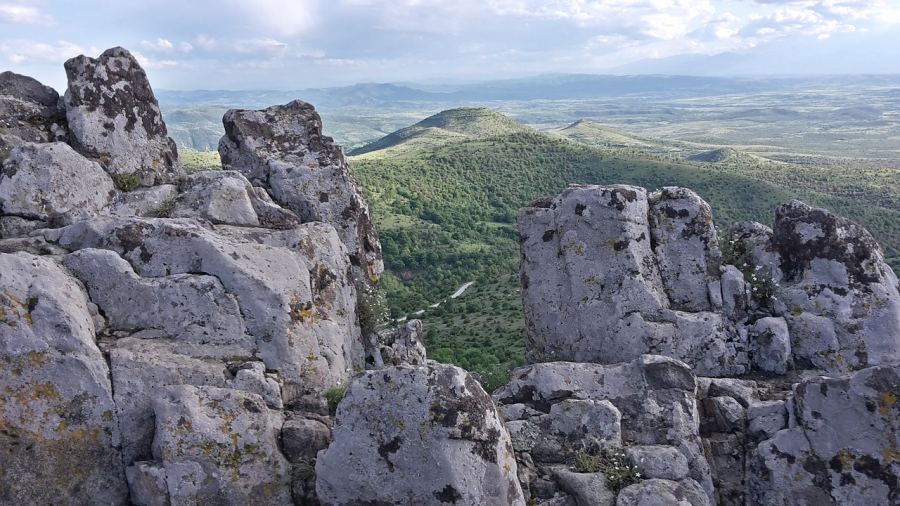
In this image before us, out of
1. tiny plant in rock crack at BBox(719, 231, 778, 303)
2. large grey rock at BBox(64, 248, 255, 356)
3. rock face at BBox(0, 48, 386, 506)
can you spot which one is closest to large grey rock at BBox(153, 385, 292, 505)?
rock face at BBox(0, 48, 386, 506)

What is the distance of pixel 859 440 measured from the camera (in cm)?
1123

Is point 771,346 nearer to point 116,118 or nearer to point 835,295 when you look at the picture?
point 835,295

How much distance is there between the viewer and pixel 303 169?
18.3 meters

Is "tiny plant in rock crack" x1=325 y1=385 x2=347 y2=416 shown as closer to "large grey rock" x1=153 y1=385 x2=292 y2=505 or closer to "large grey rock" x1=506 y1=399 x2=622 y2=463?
"large grey rock" x1=153 y1=385 x2=292 y2=505

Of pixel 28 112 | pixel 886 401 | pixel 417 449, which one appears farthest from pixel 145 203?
pixel 886 401

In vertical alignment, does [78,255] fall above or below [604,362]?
above

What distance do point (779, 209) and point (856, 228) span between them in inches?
75.1

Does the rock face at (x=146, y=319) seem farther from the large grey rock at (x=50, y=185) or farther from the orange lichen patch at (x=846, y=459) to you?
the orange lichen patch at (x=846, y=459)

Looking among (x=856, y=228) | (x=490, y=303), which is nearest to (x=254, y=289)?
(x=856, y=228)

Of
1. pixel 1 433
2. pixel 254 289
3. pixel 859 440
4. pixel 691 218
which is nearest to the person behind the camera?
pixel 1 433

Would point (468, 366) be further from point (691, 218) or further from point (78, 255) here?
point (78, 255)

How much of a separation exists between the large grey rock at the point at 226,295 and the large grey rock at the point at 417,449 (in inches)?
95.6

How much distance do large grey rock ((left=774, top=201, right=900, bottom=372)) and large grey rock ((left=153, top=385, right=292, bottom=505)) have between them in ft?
42.4

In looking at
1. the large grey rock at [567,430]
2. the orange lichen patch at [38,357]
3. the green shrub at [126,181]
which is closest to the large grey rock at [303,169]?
the green shrub at [126,181]
